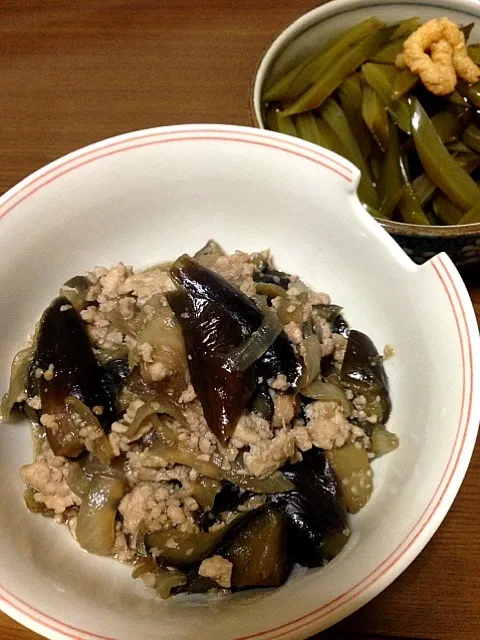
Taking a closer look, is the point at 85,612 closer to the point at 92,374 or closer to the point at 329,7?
the point at 92,374

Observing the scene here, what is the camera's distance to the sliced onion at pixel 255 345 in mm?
1271

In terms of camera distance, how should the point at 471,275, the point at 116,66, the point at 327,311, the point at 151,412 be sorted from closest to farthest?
1. the point at 151,412
2. the point at 327,311
3. the point at 471,275
4. the point at 116,66

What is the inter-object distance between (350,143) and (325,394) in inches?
33.3

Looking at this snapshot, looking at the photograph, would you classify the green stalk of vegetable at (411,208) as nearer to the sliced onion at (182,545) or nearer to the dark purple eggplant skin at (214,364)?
the dark purple eggplant skin at (214,364)

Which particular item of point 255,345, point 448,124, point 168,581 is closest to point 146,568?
point 168,581

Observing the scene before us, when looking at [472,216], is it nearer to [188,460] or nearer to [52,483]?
[188,460]

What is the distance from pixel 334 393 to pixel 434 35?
3.71 ft

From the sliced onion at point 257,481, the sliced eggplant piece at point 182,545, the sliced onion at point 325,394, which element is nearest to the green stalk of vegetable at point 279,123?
the sliced onion at point 325,394

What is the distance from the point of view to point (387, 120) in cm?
179

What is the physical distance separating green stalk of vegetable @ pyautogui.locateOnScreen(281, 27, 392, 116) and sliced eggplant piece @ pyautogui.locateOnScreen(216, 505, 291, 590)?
1182 millimetres

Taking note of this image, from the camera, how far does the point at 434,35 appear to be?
1.78 metres

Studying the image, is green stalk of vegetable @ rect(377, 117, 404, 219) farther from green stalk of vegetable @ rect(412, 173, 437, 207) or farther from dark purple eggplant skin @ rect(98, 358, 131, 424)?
dark purple eggplant skin @ rect(98, 358, 131, 424)

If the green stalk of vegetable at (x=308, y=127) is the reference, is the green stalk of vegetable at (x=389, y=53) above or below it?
above

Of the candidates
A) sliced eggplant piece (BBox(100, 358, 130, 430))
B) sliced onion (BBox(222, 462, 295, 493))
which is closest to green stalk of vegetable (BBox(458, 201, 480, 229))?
sliced onion (BBox(222, 462, 295, 493))
